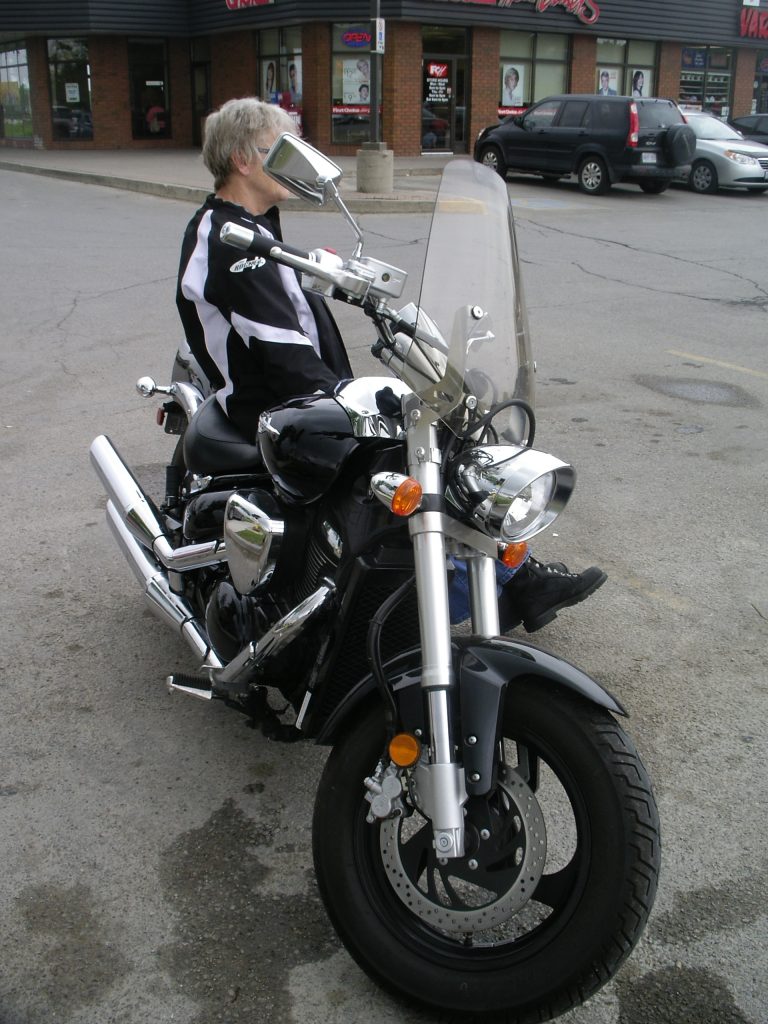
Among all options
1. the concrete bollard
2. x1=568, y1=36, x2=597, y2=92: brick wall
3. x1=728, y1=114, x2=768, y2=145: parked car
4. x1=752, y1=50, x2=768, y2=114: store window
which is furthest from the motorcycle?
x1=752, y1=50, x2=768, y2=114: store window

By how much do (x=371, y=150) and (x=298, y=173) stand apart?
648 inches

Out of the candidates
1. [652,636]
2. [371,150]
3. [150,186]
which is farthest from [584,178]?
[652,636]

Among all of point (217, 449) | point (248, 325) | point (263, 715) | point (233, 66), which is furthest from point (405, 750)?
point (233, 66)

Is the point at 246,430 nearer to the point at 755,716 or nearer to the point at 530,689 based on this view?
the point at 530,689

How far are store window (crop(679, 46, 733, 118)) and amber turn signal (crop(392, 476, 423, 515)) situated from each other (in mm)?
32579

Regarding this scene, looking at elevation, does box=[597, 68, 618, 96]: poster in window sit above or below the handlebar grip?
above

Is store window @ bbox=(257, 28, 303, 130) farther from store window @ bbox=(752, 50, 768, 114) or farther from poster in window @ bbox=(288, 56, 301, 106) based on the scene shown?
store window @ bbox=(752, 50, 768, 114)

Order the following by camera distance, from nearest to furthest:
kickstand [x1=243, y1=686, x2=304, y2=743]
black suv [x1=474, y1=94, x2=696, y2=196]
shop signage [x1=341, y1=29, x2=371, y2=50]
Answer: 1. kickstand [x1=243, y1=686, x2=304, y2=743]
2. black suv [x1=474, y1=94, x2=696, y2=196]
3. shop signage [x1=341, y1=29, x2=371, y2=50]

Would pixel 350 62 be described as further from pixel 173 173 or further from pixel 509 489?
pixel 509 489

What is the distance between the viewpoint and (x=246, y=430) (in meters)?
3.31

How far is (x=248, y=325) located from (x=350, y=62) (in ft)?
84.0

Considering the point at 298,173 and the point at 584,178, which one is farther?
the point at 584,178

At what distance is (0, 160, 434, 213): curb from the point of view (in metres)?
16.7

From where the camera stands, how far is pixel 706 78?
32000mm
